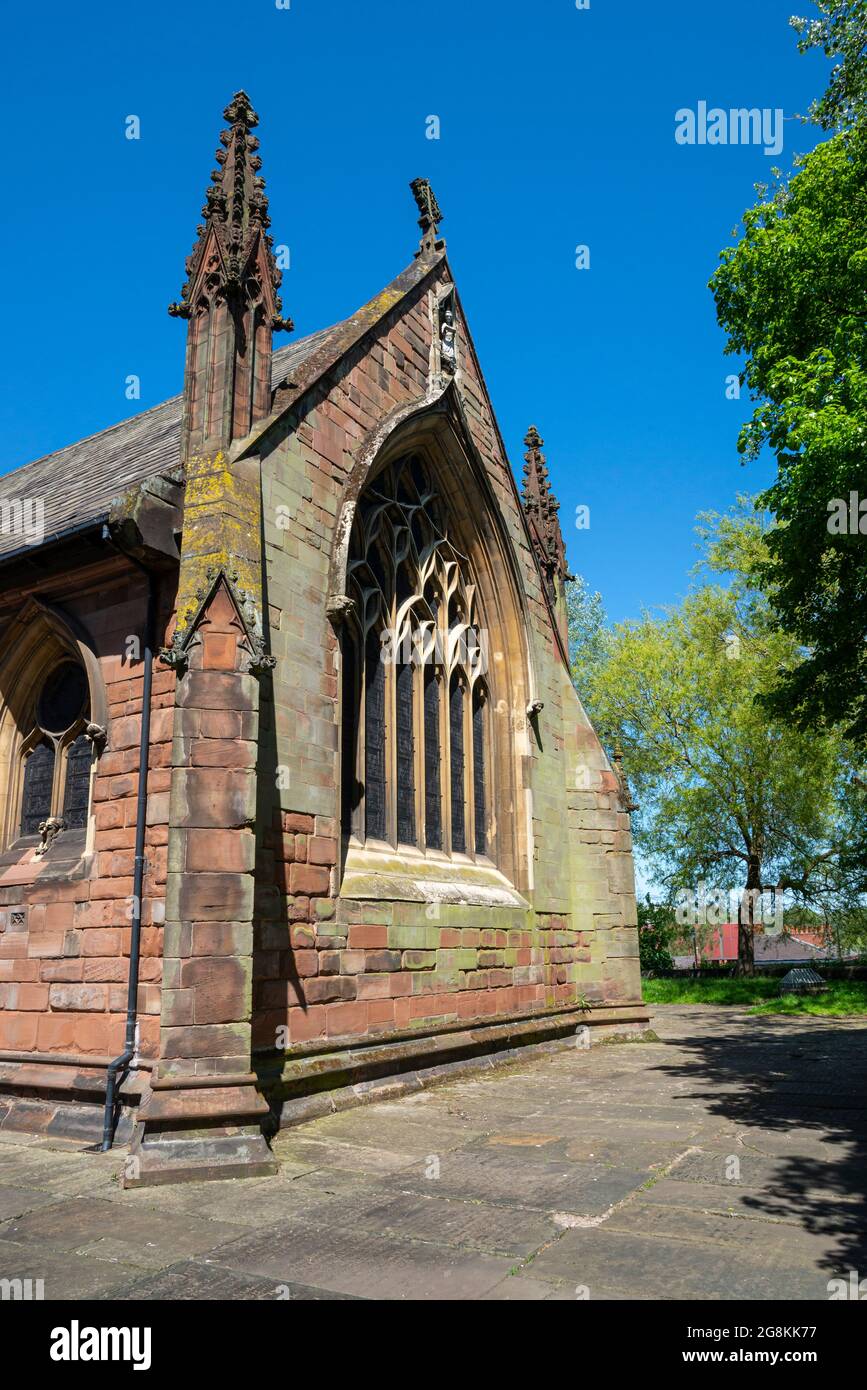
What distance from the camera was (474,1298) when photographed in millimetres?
4254

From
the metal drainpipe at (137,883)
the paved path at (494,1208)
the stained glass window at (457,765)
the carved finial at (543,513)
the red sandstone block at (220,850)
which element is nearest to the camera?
the paved path at (494,1208)

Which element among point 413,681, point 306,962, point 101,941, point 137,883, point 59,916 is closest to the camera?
point 137,883

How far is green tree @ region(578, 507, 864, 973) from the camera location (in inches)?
1075

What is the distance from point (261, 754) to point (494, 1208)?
4427 millimetres

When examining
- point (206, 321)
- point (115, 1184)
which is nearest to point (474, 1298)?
point (115, 1184)

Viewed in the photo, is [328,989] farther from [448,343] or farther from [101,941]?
[448,343]

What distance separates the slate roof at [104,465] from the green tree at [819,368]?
20.5ft

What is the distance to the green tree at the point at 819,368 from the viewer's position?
41.8 feet

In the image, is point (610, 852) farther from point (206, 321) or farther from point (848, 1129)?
point (206, 321)

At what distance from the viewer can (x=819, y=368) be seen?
519 inches

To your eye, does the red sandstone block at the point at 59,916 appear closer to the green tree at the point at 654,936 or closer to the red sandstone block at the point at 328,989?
the red sandstone block at the point at 328,989

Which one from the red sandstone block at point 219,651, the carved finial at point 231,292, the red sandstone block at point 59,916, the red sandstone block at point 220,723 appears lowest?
the red sandstone block at point 59,916

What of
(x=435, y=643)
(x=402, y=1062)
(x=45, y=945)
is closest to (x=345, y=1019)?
(x=402, y=1062)

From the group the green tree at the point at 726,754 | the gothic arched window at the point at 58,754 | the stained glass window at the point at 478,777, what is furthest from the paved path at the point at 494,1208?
the green tree at the point at 726,754
